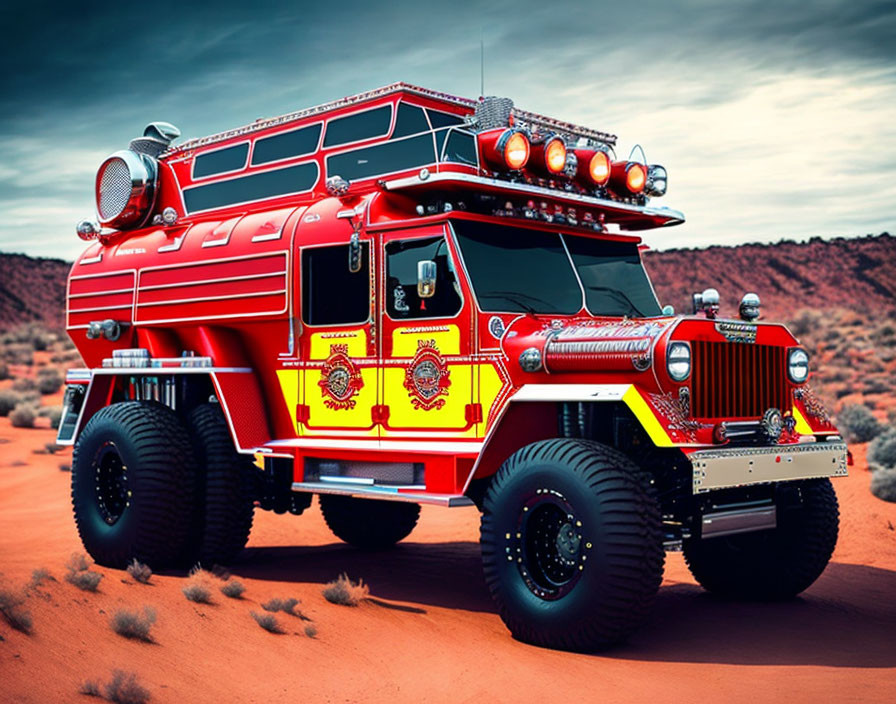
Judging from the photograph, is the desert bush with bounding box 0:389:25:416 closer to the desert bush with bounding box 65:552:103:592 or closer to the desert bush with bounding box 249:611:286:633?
the desert bush with bounding box 65:552:103:592

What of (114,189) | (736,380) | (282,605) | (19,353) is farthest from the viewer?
(19,353)

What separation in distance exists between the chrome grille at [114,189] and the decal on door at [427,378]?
4814 mm

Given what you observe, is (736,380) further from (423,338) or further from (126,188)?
(126,188)

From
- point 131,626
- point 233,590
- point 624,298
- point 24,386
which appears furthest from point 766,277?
point 131,626

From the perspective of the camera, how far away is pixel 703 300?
8672 millimetres

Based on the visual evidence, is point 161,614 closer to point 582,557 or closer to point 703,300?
point 582,557

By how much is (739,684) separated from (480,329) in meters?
3.21

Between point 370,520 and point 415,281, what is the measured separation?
14.3 feet

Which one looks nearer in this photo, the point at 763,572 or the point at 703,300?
the point at 703,300

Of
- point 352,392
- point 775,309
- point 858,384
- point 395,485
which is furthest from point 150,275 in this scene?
point 775,309

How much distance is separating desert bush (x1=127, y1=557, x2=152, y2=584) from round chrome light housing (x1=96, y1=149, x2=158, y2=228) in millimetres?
4340

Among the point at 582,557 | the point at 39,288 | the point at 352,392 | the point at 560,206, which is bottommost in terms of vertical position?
the point at 582,557

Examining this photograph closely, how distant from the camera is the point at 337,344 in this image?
9.55 meters

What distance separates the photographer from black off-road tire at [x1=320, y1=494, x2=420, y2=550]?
12445 mm
